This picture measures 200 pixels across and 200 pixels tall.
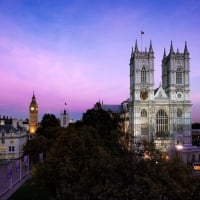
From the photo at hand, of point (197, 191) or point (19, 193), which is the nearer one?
point (197, 191)

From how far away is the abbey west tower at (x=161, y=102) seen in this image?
327 ft

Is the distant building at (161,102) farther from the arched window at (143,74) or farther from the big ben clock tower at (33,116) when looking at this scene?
the big ben clock tower at (33,116)

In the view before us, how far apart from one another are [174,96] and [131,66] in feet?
52.1

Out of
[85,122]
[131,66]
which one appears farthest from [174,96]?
[85,122]

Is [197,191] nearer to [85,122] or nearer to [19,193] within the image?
[19,193]

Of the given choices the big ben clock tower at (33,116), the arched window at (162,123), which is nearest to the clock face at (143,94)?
the arched window at (162,123)

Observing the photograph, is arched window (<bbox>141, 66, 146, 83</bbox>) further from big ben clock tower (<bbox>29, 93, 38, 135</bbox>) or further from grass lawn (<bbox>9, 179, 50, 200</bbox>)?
big ben clock tower (<bbox>29, 93, 38, 135</bbox>)

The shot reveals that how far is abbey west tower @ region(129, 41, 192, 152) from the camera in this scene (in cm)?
9962

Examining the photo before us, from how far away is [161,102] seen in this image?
332 ft

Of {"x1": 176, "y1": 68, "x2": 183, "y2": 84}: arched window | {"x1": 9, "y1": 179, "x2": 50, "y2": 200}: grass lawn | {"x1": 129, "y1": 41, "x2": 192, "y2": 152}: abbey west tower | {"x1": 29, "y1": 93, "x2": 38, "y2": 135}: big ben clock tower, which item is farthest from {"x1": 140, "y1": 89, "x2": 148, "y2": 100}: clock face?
{"x1": 29, "y1": 93, "x2": 38, "y2": 135}: big ben clock tower

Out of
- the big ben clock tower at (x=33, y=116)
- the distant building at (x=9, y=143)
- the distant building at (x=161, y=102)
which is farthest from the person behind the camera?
the big ben clock tower at (x=33, y=116)

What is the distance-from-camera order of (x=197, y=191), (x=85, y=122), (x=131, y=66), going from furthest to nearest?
(x=131, y=66) → (x=85, y=122) → (x=197, y=191)

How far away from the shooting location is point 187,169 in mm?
20969

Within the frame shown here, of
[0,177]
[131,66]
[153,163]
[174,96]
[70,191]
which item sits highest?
[131,66]
